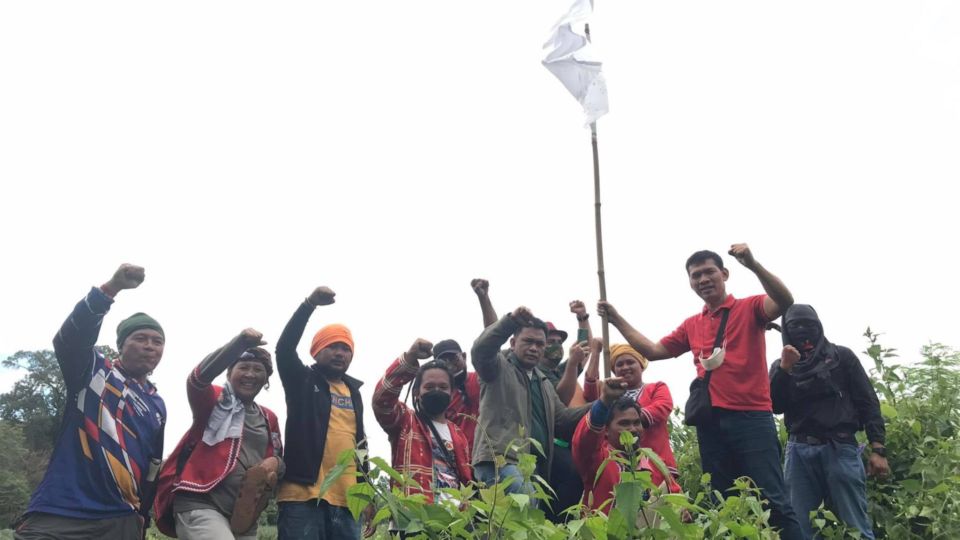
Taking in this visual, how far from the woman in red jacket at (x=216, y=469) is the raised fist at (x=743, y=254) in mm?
2745

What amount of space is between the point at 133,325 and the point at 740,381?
3.58m

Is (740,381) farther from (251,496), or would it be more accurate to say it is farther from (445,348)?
(251,496)

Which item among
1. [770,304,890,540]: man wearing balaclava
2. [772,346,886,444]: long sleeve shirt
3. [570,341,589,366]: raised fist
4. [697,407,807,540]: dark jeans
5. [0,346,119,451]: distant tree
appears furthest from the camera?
[0,346,119,451]: distant tree

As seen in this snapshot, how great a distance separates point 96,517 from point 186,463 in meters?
0.51

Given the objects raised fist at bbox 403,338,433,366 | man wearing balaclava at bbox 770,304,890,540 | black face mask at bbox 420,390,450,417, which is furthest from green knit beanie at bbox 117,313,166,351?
man wearing balaclava at bbox 770,304,890,540

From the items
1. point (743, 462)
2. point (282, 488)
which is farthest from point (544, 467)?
point (282, 488)

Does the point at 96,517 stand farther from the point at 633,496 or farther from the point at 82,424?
the point at 633,496

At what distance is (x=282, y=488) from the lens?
469 cm

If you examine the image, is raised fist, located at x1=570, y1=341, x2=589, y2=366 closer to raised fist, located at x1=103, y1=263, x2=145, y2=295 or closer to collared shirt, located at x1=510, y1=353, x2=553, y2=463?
collared shirt, located at x1=510, y1=353, x2=553, y2=463

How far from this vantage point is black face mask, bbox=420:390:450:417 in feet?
17.0

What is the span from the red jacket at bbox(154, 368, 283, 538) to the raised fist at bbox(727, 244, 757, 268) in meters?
3.04

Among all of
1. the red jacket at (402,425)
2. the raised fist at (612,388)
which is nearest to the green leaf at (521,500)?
the raised fist at (612,388)

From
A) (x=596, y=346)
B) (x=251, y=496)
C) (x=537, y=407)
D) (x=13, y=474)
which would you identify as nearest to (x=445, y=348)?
(x=537, y=407)

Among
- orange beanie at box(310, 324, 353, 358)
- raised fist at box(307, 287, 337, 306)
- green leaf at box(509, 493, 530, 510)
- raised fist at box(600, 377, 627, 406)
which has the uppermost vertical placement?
raised fist at box(307, 287, 337, 306)
